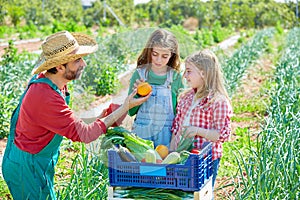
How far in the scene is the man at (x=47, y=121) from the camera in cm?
276

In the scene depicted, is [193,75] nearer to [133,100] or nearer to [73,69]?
[133,100]

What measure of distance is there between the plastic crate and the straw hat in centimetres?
54

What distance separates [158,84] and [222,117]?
16.4 inches

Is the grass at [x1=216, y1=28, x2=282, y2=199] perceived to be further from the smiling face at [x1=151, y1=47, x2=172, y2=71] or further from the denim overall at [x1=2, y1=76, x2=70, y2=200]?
the denim overall at [x1=2, y1=76, x2=70, y2=200]

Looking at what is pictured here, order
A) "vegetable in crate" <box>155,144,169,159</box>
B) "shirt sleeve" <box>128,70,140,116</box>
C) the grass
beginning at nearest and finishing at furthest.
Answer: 1. "vegetable in crate" <box>155,144,169,159</box>
2. "shirt sleeve" <box>128,70,140,116</box>
3. the grass

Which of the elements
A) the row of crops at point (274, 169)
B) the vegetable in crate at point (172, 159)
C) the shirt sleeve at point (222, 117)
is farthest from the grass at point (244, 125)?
the vegetable in crate at point (172, 159)

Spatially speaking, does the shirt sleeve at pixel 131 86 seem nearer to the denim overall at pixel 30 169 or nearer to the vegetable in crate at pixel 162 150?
the vegetable in crate at pixel 162 150

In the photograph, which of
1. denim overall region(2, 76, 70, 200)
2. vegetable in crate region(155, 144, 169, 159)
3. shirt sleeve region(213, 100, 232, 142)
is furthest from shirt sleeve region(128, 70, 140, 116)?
shirt sleeve region(213, 100, 232, 142)

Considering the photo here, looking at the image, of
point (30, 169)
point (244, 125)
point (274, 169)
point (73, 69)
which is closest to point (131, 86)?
point (73, 69)

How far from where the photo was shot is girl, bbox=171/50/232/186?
296cm

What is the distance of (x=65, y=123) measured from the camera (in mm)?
2744

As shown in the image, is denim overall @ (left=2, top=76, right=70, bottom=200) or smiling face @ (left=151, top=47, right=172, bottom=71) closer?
smiling face @ (left=151, top=47, right=172, bottom=71)

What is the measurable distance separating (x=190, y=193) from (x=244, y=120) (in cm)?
441

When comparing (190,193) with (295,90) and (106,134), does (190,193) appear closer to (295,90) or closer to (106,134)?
(106,134)
